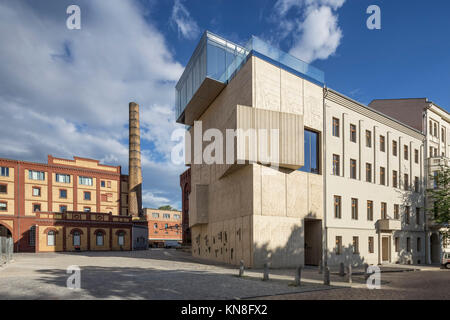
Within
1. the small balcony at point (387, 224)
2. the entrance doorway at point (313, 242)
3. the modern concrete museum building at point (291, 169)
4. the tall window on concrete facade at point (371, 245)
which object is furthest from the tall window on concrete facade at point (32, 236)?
the small balcony at point (387, 224)

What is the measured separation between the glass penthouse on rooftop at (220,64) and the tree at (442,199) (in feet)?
57.9

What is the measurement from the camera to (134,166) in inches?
2382

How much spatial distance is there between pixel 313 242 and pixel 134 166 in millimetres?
42351

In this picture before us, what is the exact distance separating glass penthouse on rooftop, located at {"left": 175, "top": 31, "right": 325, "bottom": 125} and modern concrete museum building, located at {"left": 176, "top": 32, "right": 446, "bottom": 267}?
9 centimetres

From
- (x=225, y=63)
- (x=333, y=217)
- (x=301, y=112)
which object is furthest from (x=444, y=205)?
(x=225, y=63)

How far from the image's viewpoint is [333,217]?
26.4 m

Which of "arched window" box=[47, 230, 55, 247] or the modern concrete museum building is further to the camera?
"arched window" box=[47, 230, 55, 247]

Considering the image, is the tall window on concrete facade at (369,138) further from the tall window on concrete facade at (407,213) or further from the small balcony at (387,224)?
the tall window on concrete facade at (407,213)

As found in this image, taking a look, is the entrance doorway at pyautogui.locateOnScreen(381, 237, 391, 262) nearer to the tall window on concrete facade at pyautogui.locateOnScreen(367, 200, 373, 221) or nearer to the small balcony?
the small balcony

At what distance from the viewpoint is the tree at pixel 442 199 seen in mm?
31953

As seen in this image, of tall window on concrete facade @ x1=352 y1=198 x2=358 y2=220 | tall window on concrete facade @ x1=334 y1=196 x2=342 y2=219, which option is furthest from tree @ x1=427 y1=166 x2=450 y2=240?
tall window on concrete facade @ x1=334 y1=196 x2=342 y2=219

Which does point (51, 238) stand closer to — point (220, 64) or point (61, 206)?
point (61, 206)

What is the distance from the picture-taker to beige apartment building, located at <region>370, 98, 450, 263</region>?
36.6m
